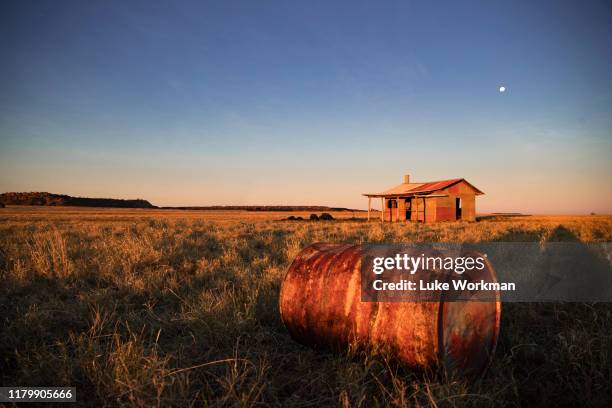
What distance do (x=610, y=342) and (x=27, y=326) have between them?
5113 millimetres

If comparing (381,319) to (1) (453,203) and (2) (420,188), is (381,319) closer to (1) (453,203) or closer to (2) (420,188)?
(1) (453,203)

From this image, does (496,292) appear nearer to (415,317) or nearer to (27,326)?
(415,317)

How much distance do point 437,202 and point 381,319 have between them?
2138 centimetres

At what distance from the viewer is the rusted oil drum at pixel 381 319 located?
6.74 ft

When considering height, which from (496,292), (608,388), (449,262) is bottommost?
(608,388)

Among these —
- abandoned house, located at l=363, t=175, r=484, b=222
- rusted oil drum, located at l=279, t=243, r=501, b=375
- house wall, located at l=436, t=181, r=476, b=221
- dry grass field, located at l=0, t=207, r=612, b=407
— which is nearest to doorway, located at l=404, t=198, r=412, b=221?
abandoned house, located at l=363, t=175, r=484, b=222

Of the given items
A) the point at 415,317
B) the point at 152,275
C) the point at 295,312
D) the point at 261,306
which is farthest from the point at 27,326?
the point at 415,317

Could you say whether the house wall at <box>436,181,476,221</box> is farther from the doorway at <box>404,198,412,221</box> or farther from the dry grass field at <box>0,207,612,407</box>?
the dry grass field at <box>0,207,612,407</box>

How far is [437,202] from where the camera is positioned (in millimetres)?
21875

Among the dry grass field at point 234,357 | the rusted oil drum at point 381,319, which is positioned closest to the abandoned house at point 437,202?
the dry grass field at point 234,357

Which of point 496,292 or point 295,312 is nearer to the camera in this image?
point 496,292

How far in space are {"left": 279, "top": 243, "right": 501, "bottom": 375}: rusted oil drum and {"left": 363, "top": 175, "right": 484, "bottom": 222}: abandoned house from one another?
68.5 ft

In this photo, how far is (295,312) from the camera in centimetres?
259

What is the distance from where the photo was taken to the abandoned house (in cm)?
2194
